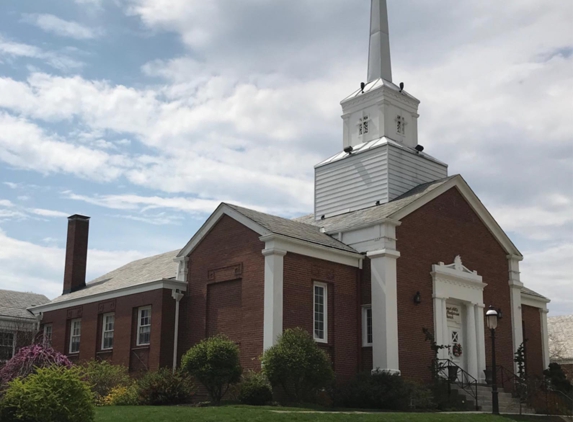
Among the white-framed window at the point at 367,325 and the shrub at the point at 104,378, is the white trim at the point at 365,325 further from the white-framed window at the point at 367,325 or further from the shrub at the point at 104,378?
the shrub at the point at 104,378

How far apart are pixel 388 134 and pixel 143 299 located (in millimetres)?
12185

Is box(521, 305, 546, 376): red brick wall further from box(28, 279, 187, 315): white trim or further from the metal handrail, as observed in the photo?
box(28, 279, 187, 315): white trim

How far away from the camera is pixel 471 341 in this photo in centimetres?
2753

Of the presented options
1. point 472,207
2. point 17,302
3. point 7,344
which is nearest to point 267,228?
point 472,207

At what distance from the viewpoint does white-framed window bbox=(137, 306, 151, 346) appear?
2842cm

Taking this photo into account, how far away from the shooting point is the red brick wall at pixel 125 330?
27234 millimetres

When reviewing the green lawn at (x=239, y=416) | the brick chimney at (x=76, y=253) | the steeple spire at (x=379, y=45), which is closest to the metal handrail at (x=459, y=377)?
the green lawn at (x=239, y=416)

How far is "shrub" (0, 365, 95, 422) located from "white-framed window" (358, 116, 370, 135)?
63.6ft

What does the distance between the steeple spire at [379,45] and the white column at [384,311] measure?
10851 mm

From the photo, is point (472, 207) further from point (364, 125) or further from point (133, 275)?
point (133, 275)

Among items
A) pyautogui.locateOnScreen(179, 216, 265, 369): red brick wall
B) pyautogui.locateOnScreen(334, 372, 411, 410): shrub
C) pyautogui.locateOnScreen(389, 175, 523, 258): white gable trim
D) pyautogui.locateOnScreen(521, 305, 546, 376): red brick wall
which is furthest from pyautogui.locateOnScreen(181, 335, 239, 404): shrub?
pyautogui.locateOnScreen(521, 305, 546, 376): red brick wall

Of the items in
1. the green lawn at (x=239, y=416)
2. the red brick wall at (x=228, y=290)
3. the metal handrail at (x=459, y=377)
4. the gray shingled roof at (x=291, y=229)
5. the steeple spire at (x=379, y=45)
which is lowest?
the green lawn at (x=239, y=416)

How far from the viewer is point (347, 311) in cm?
2506

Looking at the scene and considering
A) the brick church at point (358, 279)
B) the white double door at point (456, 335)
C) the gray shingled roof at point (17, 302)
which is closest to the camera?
the brick church at point (358, 279)
